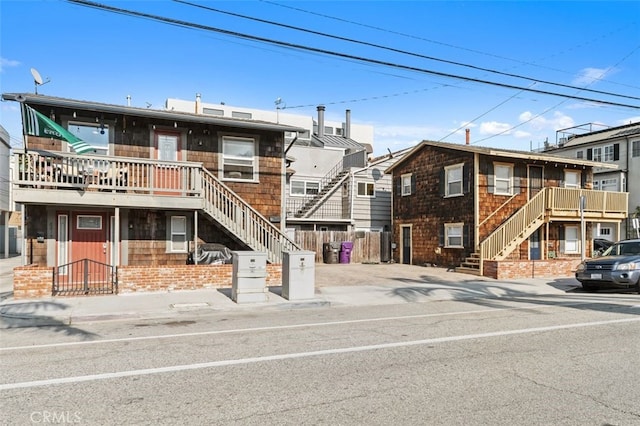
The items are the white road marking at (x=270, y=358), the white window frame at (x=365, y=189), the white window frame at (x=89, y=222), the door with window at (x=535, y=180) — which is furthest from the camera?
the white window frame at (x=365, y=189)

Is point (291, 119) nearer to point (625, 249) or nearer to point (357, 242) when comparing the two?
point (357, 242)

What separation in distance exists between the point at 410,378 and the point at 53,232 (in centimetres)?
1239

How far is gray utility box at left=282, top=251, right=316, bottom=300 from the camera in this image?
11648 mm

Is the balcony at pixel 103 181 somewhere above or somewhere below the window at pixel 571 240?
above

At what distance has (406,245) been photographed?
25531 millimetres

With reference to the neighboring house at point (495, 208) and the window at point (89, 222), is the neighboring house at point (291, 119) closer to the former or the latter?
the neighboring house at point (495, 208)

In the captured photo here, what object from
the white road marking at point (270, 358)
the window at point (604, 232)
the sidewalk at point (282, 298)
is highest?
the window at point (604, 232)

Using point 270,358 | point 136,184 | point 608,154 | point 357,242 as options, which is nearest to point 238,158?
point 136,184

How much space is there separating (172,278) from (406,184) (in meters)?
16.1

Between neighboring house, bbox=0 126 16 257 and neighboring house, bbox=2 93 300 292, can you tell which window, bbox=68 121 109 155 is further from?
neighboring house, bbox=0 126 16 257

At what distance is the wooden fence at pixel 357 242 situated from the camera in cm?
2423

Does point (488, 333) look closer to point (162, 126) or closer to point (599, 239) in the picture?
point (162, 126)

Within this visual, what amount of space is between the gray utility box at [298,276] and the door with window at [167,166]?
14.0ft

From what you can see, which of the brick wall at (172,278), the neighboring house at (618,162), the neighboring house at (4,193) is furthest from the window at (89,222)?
the neighboring house at (618,162)
